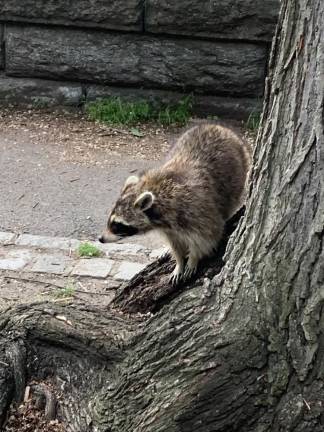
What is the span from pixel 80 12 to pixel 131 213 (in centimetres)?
440

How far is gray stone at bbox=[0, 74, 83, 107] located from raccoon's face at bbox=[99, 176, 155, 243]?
4308 mm

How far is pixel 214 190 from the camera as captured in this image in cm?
491

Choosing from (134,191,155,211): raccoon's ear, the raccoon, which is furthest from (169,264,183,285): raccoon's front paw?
(134,191,155,211): raccoon's ear

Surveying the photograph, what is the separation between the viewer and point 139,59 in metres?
9.20

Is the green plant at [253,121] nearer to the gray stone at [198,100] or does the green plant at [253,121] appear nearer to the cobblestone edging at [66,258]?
the gray stone at [198,100]

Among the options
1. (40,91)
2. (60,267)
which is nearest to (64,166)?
(40,91)

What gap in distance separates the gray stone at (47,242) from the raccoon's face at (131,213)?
1.30 m

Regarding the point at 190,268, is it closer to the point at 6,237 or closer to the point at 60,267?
the point at 60,267

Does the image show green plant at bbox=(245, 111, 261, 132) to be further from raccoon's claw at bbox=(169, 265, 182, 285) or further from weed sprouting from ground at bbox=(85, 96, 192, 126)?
raccoon's claw at bbox=(169, 265, 182, 285)

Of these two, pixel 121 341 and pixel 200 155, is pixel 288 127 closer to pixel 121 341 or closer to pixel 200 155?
pixel 121 341

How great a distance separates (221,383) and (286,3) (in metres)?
1.52

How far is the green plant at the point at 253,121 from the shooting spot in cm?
914

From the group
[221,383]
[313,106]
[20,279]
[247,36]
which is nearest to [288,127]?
[313,106]

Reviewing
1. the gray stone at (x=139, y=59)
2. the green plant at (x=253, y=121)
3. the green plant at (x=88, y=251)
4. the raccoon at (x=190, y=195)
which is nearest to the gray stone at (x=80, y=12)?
the gray stone at (x=139, y=59)
